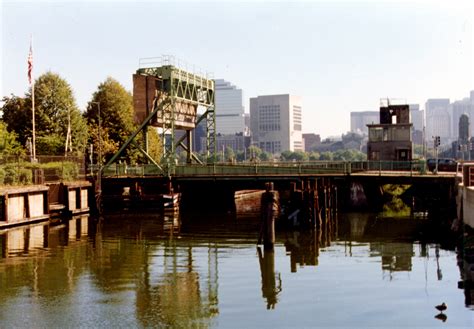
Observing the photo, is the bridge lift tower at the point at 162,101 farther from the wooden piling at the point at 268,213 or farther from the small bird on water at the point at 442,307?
the small bird on water at the point at 442,307

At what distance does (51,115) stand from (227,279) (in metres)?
62.6

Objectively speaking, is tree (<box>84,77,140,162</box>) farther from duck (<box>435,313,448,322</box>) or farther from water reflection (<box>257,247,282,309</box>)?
duck (<box>435,313,448,322</box>)

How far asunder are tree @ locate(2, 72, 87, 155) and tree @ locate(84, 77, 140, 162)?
410cm

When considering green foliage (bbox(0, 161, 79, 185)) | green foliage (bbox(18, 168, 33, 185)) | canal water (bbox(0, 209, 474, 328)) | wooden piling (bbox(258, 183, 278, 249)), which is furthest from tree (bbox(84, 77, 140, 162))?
wooden piling (bbox(258, 183, 278, 249))

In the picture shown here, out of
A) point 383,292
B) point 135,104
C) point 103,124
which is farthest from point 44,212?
point 103,124

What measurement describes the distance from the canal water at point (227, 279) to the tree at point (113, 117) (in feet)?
146

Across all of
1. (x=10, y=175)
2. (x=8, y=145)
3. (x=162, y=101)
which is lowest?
(x=10, y=175)

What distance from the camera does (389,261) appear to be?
30078 millimetres

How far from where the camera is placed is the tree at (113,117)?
86.8 meters

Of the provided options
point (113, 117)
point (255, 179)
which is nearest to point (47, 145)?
point (113, 117)

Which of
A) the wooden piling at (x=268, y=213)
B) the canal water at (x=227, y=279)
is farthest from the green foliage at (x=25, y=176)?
the wooden piling at (x=268, y=213)

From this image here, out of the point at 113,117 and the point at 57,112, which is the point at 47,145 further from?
the point at 113,117

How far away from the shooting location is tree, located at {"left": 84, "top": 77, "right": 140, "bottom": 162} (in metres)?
86.8

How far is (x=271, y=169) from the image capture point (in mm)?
57781
